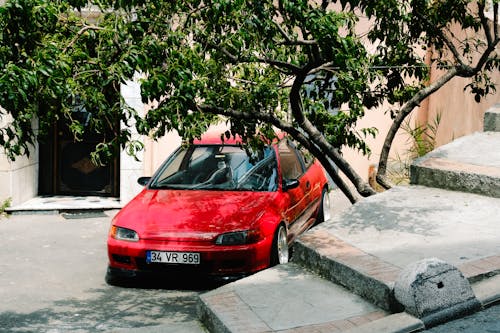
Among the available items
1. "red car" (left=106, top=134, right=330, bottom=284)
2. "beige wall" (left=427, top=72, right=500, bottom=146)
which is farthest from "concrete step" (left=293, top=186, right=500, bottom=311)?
"beige wall" (left=427, top=72, right=500, bottom=146)

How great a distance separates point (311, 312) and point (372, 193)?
2922mm

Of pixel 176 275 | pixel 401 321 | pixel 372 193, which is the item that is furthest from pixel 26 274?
pixel 401 321

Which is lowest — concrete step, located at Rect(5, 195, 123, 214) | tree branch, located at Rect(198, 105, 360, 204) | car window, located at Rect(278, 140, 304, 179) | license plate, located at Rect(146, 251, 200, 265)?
concrete step, located at Rect(5, 195, 123, 214)

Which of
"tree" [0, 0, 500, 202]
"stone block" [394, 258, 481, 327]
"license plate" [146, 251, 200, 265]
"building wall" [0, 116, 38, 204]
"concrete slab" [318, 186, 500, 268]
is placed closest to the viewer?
"tree" [0, 0, 500, 202]

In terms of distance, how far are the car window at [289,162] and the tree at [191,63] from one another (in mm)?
1523

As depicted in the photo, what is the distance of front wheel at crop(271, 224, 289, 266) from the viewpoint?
28.1 feet

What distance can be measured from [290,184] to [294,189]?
44 cm

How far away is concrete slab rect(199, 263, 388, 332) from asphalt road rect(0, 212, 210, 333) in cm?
64

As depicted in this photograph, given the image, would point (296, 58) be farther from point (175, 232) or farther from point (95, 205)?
point (95, 205)

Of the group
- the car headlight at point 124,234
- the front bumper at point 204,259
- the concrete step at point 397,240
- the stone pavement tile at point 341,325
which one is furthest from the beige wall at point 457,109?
the stone pavement tile at point 341,325

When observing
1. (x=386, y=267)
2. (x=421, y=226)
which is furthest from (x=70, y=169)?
(x=386, y=267)

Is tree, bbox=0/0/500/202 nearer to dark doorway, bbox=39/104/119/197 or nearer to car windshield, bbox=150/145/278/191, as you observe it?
car windshield, bbox=150/145/278/191

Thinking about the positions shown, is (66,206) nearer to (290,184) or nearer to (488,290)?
(290,184)

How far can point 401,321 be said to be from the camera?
5.77m
